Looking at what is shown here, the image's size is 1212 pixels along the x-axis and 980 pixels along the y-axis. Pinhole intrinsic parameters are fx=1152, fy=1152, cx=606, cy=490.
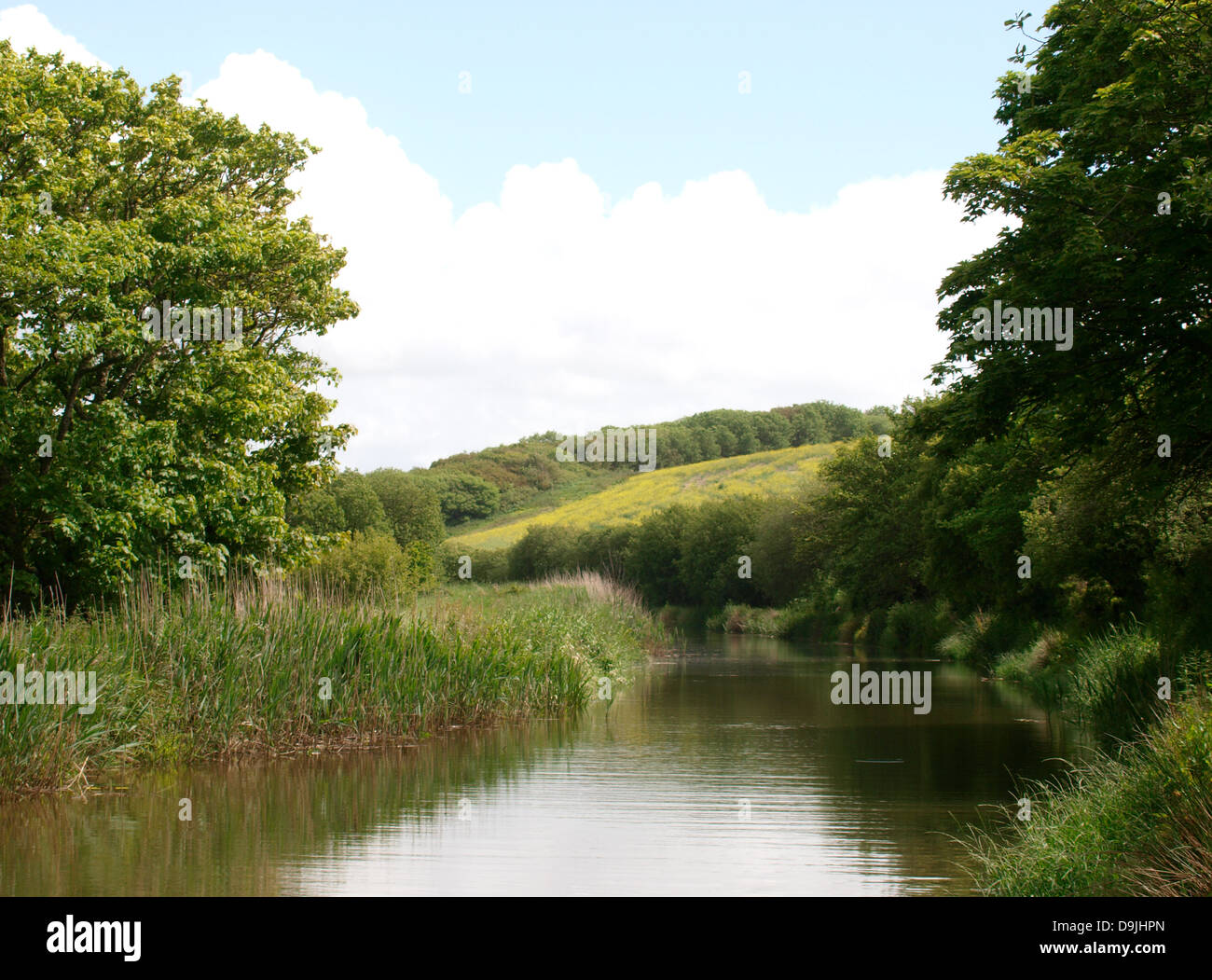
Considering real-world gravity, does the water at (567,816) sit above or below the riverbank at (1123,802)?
below

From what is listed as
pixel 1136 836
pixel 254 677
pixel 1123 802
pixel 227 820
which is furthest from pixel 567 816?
pixel 1136 836

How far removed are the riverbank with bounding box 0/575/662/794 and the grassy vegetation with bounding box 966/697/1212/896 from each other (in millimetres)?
8744

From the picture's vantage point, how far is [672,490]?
9925 centimetres

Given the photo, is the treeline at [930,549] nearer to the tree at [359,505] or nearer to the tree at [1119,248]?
the tree at [1119,248]

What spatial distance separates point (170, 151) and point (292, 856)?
18187 millimetres

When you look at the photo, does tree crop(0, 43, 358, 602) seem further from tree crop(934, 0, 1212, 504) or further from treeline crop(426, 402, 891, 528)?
treeline crop(426, 402, 891, 528)

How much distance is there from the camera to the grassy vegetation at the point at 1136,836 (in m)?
6.95

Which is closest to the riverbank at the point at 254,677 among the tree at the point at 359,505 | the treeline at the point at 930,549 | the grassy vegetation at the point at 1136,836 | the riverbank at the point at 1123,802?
the treeline at the point at 930,549

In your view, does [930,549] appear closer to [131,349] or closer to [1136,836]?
[131,349]

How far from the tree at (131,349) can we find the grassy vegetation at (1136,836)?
13822mm

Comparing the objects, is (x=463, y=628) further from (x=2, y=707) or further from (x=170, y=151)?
(x=170, y=151)

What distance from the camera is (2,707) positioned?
35.5 feet

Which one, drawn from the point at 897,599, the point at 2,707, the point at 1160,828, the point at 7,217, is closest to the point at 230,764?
the point at 2,707

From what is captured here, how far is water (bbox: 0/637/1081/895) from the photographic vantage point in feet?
28.6
